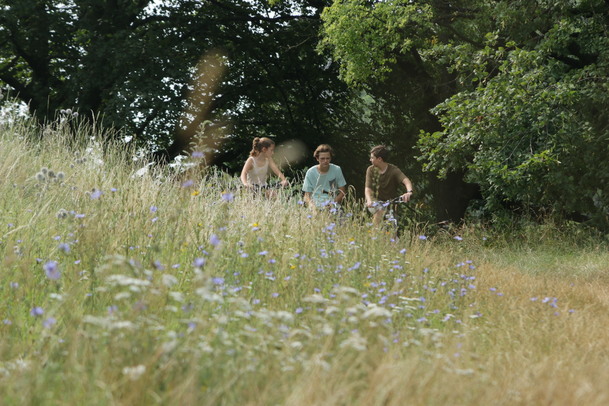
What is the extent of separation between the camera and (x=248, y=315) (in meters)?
3.38

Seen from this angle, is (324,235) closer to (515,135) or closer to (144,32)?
(515,135)

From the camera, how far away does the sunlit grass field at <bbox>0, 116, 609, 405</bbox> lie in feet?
9.84

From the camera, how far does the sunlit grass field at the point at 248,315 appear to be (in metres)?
3.00

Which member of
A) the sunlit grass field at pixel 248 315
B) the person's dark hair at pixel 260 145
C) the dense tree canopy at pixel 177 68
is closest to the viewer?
the sunlit grass field at pixel 248 315

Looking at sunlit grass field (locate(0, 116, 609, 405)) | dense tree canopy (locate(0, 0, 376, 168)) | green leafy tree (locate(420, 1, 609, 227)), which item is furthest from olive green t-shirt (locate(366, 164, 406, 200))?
dense tree canopy (locate(0, 0, 376, 168))

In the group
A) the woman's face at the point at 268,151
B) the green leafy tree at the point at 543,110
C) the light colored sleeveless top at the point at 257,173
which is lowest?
the light colored sleeveless top at the point at 257,173

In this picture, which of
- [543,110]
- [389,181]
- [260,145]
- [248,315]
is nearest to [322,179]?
[389,181]

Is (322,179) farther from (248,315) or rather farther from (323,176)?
(248,315)

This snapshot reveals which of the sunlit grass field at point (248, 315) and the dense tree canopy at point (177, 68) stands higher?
the dense tree canopy at point (177, 68)

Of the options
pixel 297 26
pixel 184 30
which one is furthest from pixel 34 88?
pixel 297 26

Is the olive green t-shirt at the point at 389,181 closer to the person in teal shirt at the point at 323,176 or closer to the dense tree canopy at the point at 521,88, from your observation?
the person in teal shirt at the point at 323,176

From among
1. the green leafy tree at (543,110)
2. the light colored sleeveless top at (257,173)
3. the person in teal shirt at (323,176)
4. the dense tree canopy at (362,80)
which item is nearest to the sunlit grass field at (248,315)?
the person in teal shirt at (323,176)

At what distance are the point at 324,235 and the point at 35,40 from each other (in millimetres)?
13890

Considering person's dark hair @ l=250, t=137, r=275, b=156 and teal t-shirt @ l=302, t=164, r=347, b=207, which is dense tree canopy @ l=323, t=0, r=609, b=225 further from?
person's dark hair @ l=250, t=137, r=275, b=156
